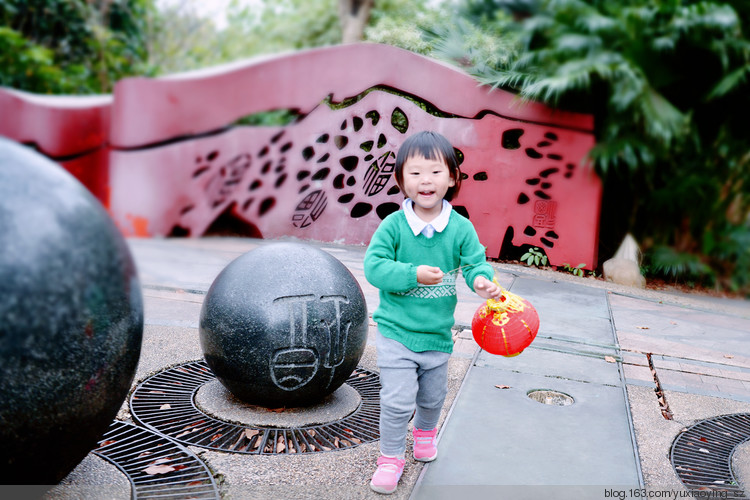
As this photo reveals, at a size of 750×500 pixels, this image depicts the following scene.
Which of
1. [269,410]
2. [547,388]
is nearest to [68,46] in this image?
[269,410]

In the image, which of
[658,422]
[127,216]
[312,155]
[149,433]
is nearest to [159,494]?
[149,433]

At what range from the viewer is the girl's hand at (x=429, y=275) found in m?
2.63

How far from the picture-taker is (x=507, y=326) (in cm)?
281

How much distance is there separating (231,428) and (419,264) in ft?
4.79

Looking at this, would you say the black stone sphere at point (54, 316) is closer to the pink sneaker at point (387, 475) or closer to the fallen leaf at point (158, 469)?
the fallen leaf at point (158, 469)

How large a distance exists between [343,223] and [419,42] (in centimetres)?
323

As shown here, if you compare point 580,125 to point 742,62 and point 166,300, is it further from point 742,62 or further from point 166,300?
point 166,300

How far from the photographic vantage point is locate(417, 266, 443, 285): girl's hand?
8.64 feet

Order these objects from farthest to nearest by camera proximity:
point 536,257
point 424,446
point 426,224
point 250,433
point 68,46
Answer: point 68,46 → point 536,257 → point 250,433 → point 424,446 → point 426,224

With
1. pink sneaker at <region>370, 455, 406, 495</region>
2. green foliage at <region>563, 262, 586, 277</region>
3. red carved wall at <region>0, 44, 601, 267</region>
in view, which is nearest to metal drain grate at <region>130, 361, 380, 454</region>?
pink sneaker at <region>370, 455, 406, 495</region>

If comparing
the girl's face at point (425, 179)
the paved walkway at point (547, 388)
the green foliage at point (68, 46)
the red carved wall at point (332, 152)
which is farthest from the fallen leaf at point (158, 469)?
the green foliage at point (68, 46)

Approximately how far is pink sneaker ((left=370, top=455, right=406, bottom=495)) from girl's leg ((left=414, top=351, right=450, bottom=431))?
0.26m

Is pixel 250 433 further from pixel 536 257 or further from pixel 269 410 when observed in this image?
pixel 536 257

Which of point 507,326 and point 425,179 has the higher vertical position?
point 425,179
